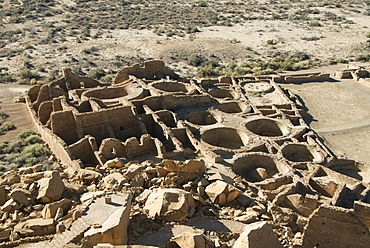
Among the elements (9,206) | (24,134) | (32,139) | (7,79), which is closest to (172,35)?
(7,79)

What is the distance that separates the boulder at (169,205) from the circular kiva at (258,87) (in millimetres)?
21085

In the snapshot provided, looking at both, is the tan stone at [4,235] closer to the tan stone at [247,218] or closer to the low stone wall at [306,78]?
the tan stone at [247,218]

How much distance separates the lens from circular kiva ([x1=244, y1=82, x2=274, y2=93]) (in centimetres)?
3104

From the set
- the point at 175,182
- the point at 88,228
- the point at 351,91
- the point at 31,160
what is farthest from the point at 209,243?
the point at 351,91

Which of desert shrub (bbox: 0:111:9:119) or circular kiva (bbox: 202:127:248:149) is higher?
circular kiva (bbox: 202:127:248:149)

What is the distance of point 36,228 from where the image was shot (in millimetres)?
9766

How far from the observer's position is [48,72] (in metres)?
37.2

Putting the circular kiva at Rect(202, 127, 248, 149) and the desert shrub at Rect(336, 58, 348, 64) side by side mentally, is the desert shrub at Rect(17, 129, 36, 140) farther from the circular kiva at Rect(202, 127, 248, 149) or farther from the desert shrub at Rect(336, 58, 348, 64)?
the desert shrub at Rect(336, 58, 348, 64)

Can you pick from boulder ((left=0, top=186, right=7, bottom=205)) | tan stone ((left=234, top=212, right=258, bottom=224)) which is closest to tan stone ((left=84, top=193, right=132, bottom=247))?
boulder ((left=0, top=186, right=7, bottom=205))

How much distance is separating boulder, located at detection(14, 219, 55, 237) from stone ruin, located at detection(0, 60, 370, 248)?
0.03 meters

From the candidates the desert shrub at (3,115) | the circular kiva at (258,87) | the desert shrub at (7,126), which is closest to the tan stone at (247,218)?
the desert shrub at (7,126)

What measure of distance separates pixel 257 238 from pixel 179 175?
5.16m

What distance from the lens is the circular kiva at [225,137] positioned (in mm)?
22125

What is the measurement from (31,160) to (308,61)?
3471cm
